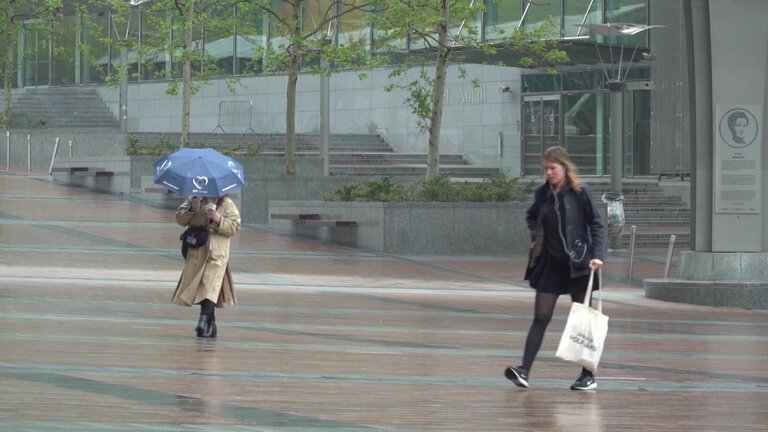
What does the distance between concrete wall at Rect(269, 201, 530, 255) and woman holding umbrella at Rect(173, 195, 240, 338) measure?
486 inches

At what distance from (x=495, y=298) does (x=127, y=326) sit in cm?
642

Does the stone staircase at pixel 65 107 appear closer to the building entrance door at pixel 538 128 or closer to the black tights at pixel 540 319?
the building entrance door at pixel 538 128

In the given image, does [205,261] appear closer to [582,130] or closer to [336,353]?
[336,353]

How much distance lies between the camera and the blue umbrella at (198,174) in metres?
12.5

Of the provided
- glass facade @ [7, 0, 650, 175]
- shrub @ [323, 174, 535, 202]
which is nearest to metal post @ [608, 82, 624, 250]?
glass facade @ [7, 0, 650, 175]

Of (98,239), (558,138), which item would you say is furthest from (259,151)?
(558,138)

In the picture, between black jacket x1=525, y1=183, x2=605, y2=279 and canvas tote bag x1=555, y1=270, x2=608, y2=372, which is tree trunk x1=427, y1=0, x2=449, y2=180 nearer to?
black jacket x1=525, y1=183, x2=605, y2=279

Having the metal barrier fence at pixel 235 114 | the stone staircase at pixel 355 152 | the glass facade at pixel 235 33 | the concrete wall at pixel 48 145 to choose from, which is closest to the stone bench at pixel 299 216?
the glass facade at pixel 235 33

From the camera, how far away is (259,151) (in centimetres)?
3325

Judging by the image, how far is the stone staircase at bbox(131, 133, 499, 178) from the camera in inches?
1528

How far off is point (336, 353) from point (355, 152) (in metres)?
30.2

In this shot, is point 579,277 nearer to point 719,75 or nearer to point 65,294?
point 65,294

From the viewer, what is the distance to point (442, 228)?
2525 cm

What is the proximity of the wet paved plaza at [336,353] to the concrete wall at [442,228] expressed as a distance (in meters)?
2.04
